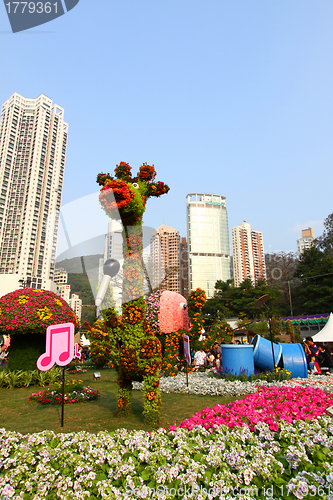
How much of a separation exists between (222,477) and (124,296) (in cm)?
320

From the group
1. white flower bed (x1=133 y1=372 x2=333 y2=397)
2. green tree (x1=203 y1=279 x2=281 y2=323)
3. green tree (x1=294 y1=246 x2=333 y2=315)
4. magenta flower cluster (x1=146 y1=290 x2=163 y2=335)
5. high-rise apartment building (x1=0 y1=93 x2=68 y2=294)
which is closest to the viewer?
white flower bed (x1=133 y1=372 x2=333 y2=397)

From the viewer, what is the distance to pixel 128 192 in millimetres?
5418

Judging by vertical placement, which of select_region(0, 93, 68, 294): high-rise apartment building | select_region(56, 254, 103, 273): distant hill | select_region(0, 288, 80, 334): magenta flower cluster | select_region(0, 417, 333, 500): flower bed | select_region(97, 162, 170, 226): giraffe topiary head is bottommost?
select_region(0, 417, 333, 500): flower bed

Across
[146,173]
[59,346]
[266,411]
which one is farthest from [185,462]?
[146,173]

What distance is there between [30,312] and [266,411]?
25.4 ft

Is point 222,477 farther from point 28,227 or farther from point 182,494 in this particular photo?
point 28,227

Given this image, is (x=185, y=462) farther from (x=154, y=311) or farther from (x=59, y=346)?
(x=154, y=311)

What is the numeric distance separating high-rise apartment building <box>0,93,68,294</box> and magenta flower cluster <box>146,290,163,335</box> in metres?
50.1

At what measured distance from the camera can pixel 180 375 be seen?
434 inches

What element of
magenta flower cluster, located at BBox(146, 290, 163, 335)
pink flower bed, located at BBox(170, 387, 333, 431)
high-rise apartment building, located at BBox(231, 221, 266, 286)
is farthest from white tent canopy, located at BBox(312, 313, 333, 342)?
high-rise apartment building, located at BBox(231, 221, 266, 286)

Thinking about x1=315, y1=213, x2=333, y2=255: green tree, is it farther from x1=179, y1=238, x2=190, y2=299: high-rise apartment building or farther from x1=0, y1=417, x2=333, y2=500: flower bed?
x1=0, y1=417, x2=333, y2=500: flower bed

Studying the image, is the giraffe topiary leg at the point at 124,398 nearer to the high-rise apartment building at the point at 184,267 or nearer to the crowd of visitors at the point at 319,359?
the crowd of visitors at the point at 319,359

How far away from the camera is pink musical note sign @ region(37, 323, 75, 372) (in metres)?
5.44

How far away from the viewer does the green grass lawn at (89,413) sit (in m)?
5.16
